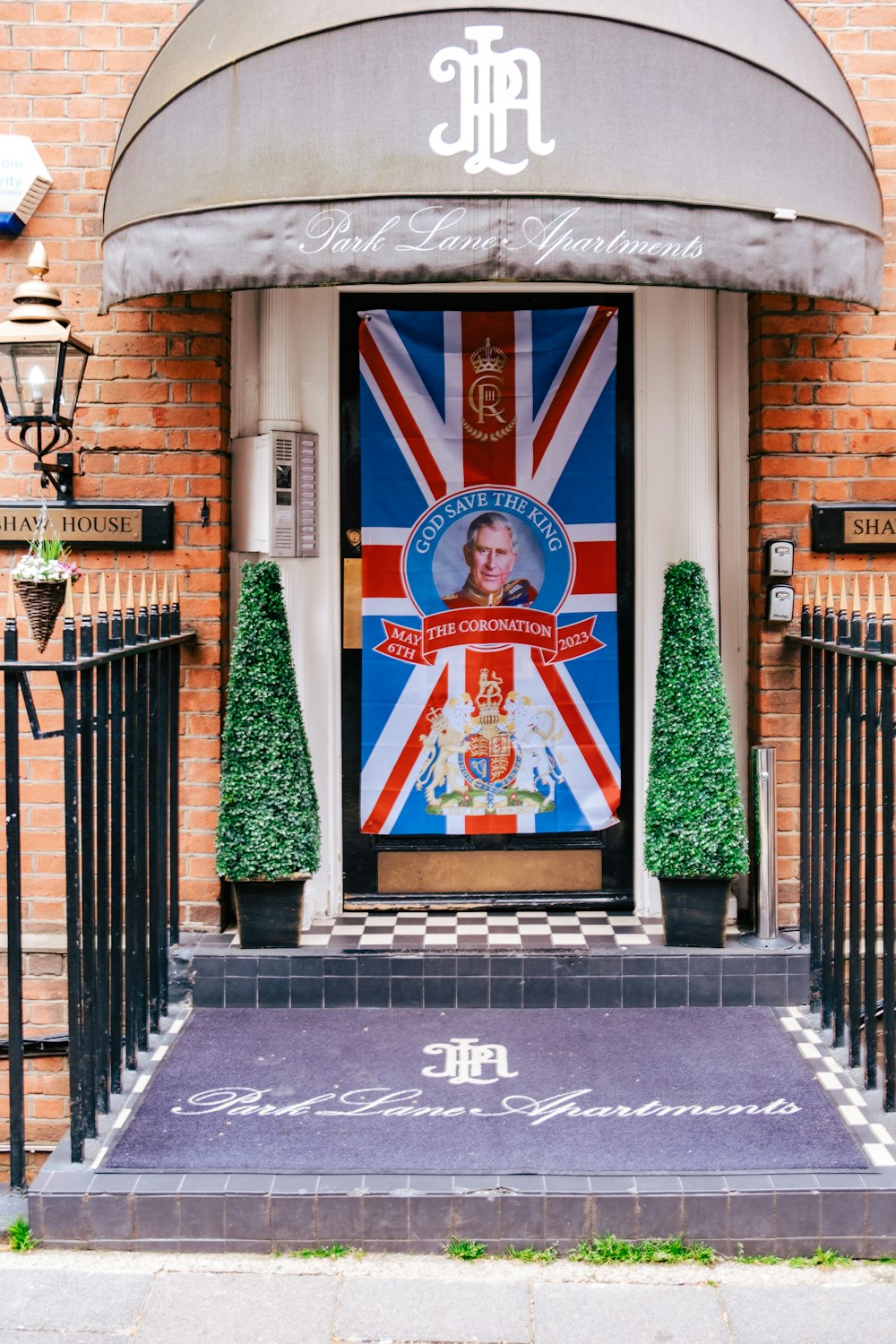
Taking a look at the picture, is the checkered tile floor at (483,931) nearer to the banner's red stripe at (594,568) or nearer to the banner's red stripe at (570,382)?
the banner's red stripe at (594,568)

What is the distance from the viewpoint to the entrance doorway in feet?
19.4

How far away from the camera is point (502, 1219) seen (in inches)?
147

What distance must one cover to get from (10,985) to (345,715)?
244cm

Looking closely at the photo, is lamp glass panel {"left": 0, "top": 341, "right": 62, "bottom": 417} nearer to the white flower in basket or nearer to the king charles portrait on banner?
the white flower in basket

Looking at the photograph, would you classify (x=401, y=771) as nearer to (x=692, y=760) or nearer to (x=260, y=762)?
(x=260, y=762)

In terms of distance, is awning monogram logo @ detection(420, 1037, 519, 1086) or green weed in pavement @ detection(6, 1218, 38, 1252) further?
awning monogram logo @ detection(420, 1037, 519, 1086)

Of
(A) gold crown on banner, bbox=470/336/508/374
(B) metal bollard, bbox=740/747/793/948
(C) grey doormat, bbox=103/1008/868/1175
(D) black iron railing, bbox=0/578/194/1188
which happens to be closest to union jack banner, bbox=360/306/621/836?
(A) gold crown on banner, bbox=470/336/508/374

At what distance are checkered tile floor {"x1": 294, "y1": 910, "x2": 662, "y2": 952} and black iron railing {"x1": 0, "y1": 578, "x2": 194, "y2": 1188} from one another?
0.75 metres

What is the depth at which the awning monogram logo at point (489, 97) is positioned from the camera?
14.5ft

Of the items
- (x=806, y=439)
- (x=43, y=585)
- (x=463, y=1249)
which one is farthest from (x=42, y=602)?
(x=806, y=439)

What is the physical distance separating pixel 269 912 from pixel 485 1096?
4.50 ft

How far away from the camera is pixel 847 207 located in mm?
4719

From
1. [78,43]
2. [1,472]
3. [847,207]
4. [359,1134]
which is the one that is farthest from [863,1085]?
[78,43]

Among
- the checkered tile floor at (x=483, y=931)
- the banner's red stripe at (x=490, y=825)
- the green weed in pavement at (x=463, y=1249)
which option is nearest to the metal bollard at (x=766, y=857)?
the checkered tile floor at (x=483, y=931)
